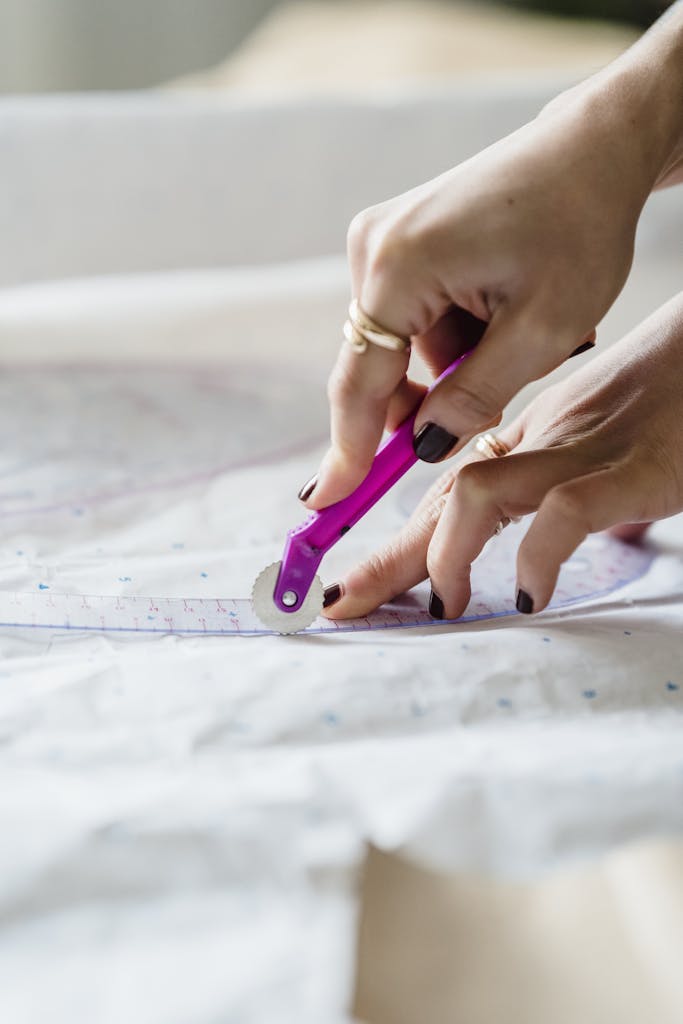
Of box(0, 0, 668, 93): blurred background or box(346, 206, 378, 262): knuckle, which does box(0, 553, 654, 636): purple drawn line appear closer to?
box(346, 206, 378, 262): knuckle

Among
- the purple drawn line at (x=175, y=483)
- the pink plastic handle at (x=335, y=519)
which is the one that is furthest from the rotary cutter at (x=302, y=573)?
the purple drawn line at (x=175, y=483)

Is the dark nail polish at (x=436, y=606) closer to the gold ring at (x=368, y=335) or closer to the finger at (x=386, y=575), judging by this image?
the finger at (x=386, y=575)

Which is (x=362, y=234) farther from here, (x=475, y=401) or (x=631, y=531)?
(x=631, y=531)

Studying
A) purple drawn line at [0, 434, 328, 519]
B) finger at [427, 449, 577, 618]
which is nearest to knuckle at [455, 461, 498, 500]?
finger at [427, 449, 577, 618]

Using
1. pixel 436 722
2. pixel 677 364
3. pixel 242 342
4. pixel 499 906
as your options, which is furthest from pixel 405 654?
pixel 242 342

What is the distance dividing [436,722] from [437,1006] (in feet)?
0.50

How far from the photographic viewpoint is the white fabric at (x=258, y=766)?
0.39 meters

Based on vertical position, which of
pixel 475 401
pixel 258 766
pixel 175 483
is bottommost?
pixel 175 483

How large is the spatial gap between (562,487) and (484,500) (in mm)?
47

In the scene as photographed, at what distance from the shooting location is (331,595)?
666 mm

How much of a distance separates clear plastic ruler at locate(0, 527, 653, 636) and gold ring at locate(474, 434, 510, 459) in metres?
0.08

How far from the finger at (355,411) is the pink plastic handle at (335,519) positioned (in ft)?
0.04

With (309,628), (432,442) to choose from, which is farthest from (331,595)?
(432,442)

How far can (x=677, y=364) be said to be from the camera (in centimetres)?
70
